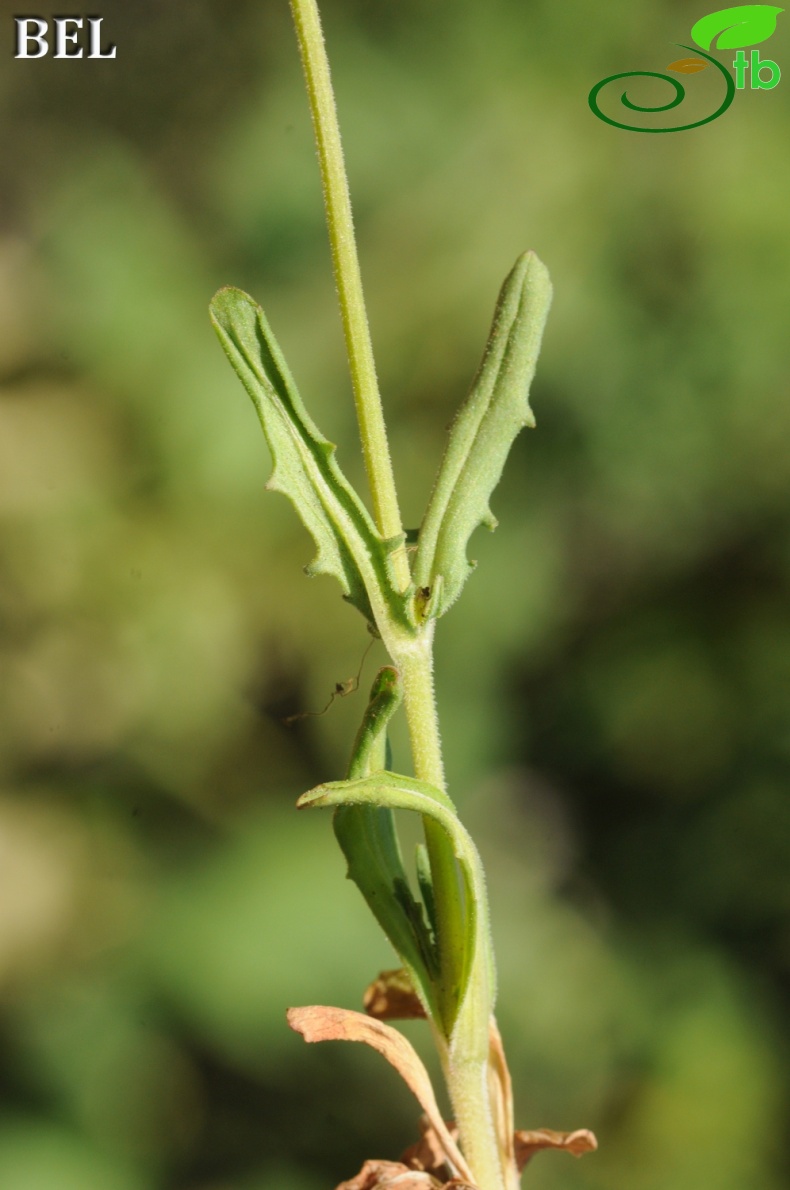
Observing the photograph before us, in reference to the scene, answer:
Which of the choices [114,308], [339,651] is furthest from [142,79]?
[339,651]

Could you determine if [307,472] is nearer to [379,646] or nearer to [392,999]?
[392,999]

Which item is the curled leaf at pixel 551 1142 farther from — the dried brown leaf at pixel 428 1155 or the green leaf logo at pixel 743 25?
the green leaf logo at pixel 743 25

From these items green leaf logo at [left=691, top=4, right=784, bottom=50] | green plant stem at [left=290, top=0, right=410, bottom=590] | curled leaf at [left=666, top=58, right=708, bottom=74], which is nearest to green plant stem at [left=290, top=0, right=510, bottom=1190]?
green plant stem at [left=290, top=0, right=410, bottom=590]

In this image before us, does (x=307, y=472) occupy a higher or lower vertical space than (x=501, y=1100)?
higher

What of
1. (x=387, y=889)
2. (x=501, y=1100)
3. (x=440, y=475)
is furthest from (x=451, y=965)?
(x=440, y=475)

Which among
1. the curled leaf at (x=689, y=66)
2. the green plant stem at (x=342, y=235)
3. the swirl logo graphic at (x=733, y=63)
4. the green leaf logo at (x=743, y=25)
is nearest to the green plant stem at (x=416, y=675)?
the green plant stem at (x=342, y=235)

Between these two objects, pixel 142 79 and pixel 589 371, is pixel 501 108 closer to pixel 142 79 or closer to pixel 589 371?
pixel 589 371
